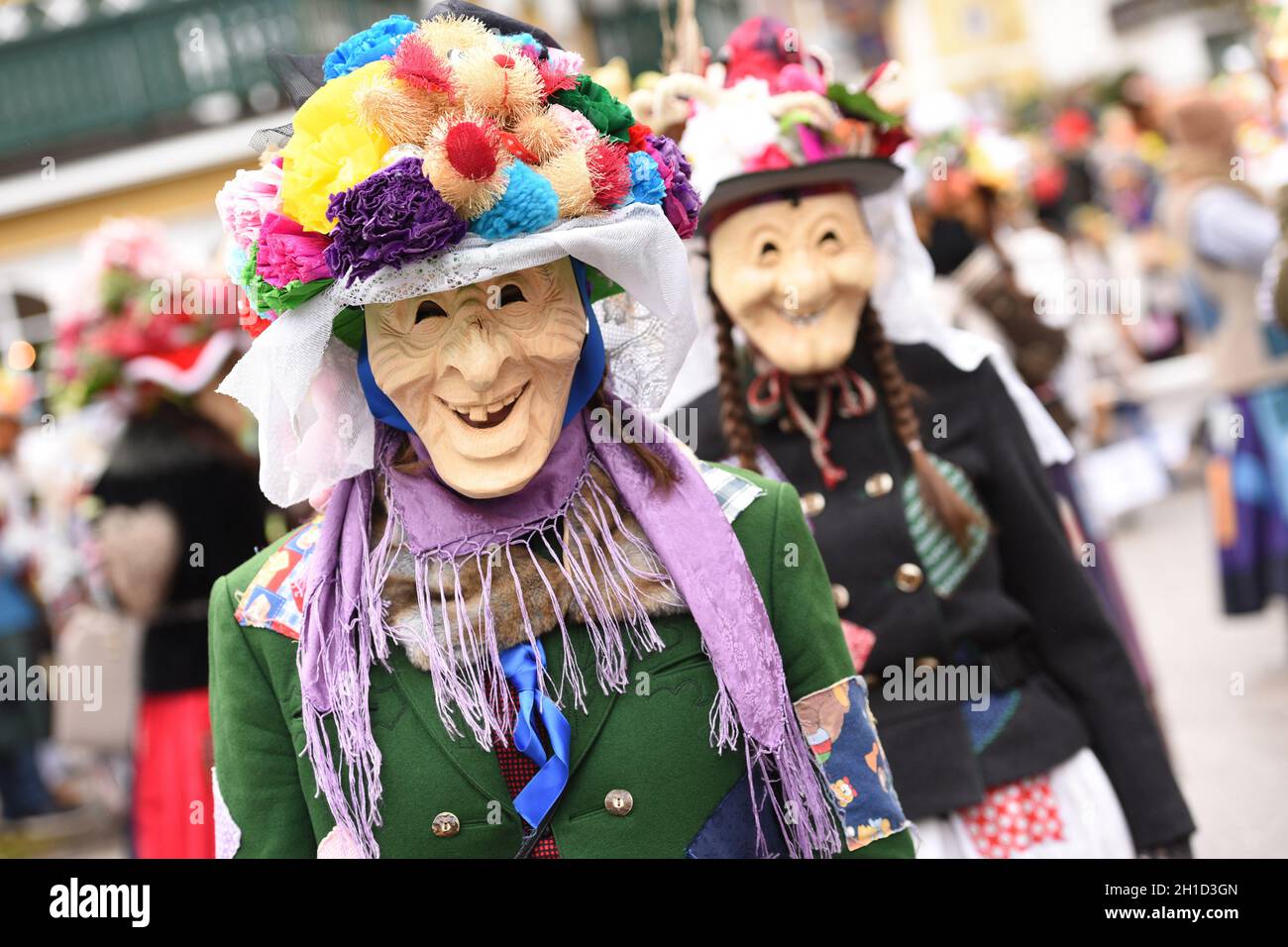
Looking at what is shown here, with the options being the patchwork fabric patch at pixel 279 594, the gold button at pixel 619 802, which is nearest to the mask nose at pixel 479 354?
the patchwork fabric patch at pixel 279 594

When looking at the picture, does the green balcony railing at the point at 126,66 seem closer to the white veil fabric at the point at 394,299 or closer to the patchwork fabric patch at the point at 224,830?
the white veil fabric at the point at 394,299

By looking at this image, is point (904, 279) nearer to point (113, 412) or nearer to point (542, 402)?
point (542, 402)

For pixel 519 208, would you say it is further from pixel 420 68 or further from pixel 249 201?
pixel 249 201

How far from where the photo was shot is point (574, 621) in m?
2.29

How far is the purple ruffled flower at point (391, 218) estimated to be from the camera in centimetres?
207

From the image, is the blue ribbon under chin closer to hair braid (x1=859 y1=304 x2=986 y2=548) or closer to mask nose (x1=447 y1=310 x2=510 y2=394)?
mask nose (x1=447 y1=310 x2=510 y2=394)

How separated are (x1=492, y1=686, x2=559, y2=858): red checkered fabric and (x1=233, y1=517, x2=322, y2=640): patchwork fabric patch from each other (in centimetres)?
33

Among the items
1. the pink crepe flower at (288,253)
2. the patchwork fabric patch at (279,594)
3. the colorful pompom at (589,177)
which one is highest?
the colorful pompom at (589,177)

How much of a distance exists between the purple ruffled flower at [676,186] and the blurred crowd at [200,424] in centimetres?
60

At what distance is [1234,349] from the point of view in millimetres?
6277

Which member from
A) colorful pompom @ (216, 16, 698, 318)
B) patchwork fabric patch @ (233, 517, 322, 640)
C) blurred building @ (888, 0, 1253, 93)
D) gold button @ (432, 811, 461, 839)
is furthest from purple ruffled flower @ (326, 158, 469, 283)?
blurred building @ (888, 0, 1253, 93)

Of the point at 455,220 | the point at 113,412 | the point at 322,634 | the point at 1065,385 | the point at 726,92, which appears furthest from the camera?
the point at 1065,385
